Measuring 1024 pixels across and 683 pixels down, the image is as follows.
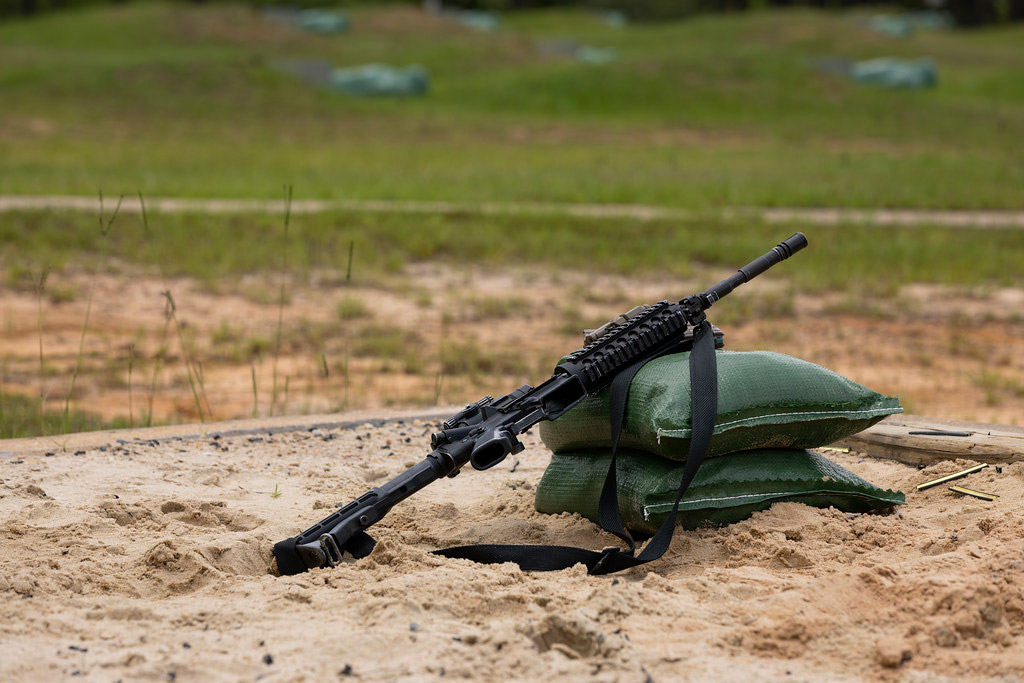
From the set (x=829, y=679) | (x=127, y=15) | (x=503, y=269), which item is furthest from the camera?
(x=127, y=15)

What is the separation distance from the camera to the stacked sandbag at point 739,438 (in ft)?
11.0

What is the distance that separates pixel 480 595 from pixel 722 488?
95 cm

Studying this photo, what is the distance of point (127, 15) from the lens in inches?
1554

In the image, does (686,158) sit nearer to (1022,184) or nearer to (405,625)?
(1022,184)

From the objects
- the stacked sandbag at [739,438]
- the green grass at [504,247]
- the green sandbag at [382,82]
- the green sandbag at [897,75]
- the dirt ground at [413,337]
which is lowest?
the dirt ground at [413,337]

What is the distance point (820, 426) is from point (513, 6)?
183 feet

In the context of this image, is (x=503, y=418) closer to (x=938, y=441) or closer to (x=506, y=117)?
(x=938, y=441)

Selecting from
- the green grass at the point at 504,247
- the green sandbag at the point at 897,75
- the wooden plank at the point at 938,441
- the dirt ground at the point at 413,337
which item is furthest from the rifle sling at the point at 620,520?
the green sandbag at the point at 897,75

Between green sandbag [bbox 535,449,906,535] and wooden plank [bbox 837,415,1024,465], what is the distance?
2.52 feet

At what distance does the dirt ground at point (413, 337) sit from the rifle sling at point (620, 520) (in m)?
2.84

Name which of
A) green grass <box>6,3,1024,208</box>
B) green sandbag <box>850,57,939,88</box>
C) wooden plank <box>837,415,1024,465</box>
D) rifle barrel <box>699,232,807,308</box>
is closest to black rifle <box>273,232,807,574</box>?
rifle barrel <box>699,232,807,308</box>

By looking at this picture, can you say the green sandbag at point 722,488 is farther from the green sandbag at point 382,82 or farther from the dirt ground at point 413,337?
the green sandbag at point 382,82

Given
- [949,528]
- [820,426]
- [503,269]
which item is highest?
[820,426]

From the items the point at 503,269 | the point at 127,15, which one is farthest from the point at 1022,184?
the point at 127,15
